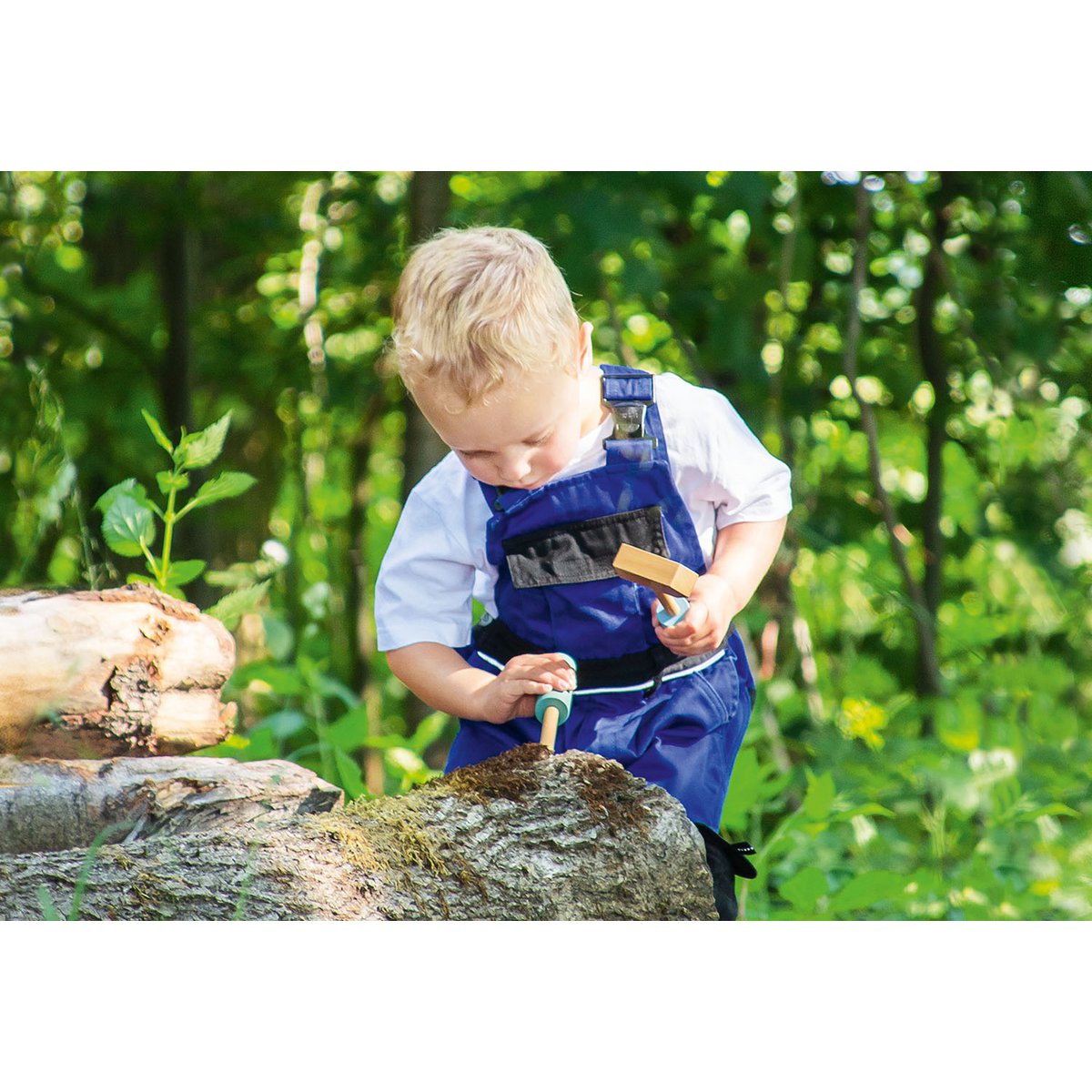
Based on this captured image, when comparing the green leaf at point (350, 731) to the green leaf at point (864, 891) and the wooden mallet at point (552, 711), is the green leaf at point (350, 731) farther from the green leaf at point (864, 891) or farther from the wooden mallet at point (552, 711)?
the green leaf at point (864, 891)

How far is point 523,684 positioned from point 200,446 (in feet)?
2.13

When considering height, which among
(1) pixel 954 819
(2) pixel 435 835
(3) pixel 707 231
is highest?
Result: (3) pixel 707 231

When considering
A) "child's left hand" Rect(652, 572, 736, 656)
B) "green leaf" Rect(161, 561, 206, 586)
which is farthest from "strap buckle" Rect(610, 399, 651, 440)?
"green leaf" Rect(161, 561, 206, 586)

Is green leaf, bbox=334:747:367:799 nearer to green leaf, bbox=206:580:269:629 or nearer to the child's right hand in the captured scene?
green leaf, bbox=206:580:269:629

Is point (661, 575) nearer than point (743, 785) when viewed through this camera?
Yes

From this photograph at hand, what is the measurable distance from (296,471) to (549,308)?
63.0 inches

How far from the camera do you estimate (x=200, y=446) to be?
1.75 metres

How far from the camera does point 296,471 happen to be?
293 centimetres

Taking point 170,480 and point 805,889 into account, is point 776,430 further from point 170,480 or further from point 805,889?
point 170,480

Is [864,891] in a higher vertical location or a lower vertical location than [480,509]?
lower

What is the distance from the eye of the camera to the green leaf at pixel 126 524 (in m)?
1.77

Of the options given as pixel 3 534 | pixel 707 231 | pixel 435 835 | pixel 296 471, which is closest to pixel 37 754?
pixel 435 835

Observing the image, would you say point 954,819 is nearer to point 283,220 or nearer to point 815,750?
point 815,750

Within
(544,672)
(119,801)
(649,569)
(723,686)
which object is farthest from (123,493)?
(723,686)
